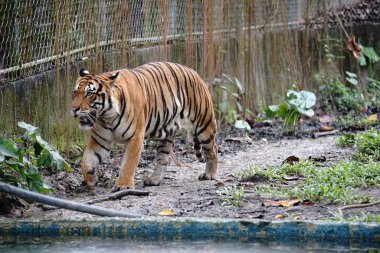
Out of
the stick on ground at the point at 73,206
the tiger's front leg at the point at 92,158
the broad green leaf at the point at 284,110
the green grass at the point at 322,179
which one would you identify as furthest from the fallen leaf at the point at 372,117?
the stick on ground at the point at 73,206

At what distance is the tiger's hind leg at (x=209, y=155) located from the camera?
323 inches

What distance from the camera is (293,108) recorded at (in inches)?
447

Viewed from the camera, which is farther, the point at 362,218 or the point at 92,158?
the point at 92,158

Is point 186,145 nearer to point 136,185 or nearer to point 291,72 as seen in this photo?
point 136,185

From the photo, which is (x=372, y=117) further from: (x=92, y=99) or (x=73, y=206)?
(x=73, y=206)

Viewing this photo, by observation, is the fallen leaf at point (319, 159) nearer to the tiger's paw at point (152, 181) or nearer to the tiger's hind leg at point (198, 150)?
the tiger's hind leg at point (198, 150)

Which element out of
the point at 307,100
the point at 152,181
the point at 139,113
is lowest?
the point at 152,181

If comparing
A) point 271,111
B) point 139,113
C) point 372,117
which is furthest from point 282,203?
point 372,117

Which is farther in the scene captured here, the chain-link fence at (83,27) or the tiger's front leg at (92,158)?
the chain-link fence at (83,27)

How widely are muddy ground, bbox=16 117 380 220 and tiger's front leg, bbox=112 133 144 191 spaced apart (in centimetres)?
22

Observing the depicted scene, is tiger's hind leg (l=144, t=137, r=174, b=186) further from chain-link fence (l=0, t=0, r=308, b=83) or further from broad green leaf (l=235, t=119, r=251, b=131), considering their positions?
broad green leaf (l=235, t=119, r=251, b=131)

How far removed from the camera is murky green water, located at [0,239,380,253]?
5176 millimetres

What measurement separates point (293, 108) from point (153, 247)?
6.33 metres

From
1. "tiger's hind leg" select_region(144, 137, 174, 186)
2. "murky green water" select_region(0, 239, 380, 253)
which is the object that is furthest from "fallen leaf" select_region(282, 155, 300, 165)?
"murky green water" select_region(0, 239, 380, 253)
